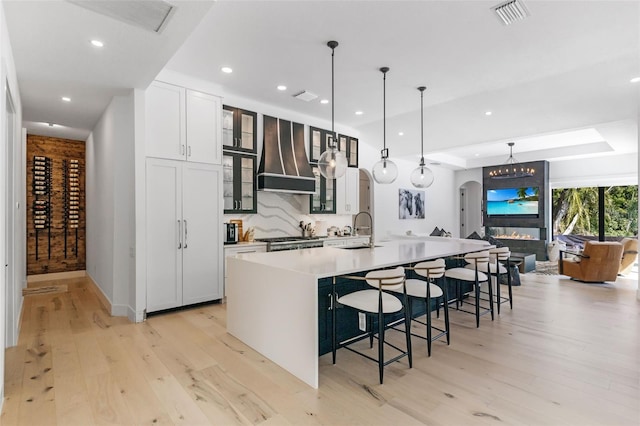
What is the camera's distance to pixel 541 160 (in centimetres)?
962

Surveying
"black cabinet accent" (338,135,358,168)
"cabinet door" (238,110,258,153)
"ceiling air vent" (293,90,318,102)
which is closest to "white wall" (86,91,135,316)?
"cabinet door" (238,110,258,153)

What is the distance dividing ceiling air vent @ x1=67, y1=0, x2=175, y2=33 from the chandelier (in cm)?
951

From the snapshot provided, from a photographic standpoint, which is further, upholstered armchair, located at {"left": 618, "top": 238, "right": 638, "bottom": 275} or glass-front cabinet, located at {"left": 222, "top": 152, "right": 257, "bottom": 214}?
upholstered armchair, located at {"left": 618, "top": 238, "right": 638, "bottom": 275}

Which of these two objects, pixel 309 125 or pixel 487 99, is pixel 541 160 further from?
pixel 309 125

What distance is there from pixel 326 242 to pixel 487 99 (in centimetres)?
339

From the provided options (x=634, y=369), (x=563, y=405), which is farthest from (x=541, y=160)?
(x=563, y=405)

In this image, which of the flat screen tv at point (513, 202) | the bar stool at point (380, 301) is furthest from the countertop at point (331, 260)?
the flat screen tv at point (513, 202)

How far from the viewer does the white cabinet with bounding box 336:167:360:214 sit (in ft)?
22.0

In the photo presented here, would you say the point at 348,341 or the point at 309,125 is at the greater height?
the point at 309,125

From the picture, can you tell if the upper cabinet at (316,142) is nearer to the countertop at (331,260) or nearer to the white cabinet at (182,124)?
the white cabinet at (182,124)

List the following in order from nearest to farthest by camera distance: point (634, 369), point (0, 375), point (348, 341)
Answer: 1. point (0, 375)
2. point (634, 369)
3. point (348, 341)

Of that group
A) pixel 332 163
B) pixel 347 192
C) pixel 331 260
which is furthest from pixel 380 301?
pixel 347 192

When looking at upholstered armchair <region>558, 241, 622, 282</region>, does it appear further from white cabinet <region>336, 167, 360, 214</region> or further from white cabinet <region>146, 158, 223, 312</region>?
white cabinet <region>146, 158, 223, 312</region>

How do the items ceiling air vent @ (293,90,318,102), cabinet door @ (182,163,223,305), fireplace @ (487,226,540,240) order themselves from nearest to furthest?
cabinet door @ (182,163,223,305), ceiling air vent @ (293,90,318,102), fireplace @ (487,226,540,240)
